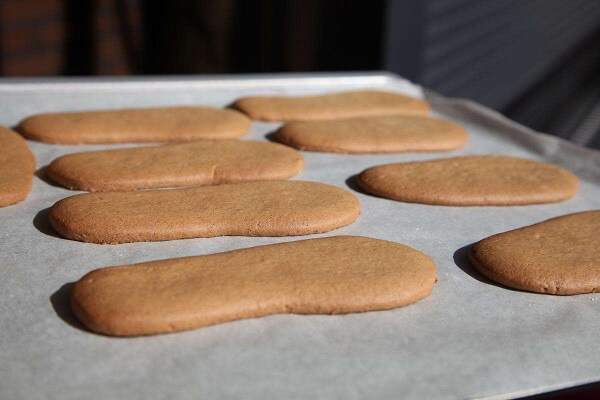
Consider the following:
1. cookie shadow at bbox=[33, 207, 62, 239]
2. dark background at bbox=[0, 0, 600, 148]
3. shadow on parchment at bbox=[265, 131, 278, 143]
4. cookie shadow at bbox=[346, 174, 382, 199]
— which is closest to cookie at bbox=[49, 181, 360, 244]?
cookie shadow at bbox=[33, 207, 62, 239]

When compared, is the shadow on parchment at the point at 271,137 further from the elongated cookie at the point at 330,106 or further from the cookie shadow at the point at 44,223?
the cookie shadow at the point at 44,223

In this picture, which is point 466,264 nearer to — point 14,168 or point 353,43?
point 14,168

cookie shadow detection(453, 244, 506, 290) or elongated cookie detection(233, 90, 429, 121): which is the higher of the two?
elongated cookie detection(233, 90, 429, 121)

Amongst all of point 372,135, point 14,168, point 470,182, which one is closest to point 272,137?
point 372,135

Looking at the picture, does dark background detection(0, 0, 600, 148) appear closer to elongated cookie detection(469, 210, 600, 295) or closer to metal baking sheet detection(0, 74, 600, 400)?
elongated cookie detection(469, 210, 600, 295)

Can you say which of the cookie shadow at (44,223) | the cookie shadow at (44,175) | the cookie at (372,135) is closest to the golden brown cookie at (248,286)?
the cookie shadow at (44,223)

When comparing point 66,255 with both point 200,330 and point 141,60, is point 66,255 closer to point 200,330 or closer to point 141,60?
point 200,330
